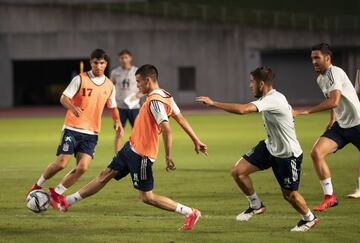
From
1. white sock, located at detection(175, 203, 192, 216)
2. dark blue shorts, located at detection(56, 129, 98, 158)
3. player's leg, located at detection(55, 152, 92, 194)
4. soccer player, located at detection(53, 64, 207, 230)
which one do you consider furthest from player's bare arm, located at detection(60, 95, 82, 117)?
white sock, located at detection(175, 203, 192, 216)

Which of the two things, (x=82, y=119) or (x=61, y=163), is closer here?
(x=61, y=163)

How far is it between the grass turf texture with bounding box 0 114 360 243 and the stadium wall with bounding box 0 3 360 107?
999 inches

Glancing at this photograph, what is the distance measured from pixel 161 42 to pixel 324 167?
35917 mm

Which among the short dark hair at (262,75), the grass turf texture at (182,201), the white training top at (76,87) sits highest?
the short dark hair at (262,75)

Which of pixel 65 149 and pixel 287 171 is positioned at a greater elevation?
pixel 287 171

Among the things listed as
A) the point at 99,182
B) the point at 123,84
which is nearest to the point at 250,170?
the point at 99,182

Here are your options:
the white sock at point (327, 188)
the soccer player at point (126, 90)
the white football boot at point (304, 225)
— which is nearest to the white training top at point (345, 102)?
the white sock at point (327, 188)

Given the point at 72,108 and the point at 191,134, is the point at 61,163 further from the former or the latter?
the point at 191,134

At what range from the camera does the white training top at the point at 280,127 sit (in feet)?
32.6

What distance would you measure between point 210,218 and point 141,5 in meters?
38.4

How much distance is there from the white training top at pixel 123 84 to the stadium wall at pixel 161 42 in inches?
1096

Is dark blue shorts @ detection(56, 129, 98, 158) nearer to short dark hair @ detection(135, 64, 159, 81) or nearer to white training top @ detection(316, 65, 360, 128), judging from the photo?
short dark hair @ detection(135, 64, 159, 81)

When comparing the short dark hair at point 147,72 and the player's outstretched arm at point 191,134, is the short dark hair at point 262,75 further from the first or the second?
the short dark hair at point 147,72

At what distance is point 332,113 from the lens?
41.3 ft
